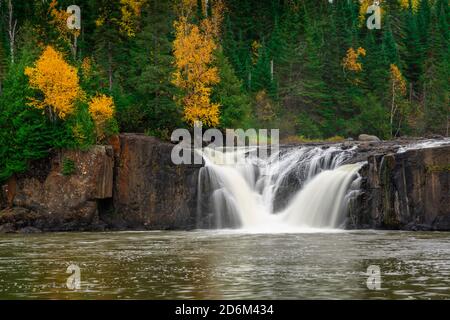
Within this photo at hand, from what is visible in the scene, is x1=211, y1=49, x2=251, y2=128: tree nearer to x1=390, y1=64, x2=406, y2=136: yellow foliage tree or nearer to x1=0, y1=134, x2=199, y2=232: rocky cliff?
x1=0, y1=134, x2=199, y2=232: rocky cliff

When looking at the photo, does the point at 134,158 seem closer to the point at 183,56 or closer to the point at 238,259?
the point at 183,56

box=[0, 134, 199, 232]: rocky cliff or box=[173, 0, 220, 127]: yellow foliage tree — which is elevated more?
box=[173, 0, 220, 127]: yellow foliage tree

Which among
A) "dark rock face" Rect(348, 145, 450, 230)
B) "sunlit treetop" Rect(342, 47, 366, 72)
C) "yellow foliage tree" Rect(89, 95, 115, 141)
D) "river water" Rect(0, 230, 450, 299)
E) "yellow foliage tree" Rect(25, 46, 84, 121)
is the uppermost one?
"sunlit treetop" Rect(342, 47, 366, 72)

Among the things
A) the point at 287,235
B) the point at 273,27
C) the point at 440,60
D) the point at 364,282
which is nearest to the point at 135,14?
the point at 273,27

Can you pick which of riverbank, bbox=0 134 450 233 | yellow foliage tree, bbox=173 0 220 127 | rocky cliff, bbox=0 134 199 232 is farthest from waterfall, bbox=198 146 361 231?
yellow foliage tree, bbox=173 0 220 127

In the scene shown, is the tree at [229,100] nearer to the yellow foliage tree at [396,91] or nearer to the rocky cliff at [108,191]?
the rocky cliff at [108,191]

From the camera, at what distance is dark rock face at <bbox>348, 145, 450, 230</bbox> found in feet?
135

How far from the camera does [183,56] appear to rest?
193 feet

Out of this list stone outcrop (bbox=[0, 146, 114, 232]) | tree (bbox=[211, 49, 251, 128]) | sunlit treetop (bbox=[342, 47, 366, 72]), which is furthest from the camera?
sunlit treetop (bbox=[342, 47, 366, 72])

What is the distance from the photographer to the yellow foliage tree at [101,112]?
49844mm

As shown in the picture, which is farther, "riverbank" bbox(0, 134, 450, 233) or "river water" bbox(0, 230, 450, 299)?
"riverbank" bbox(0, 134, 450, 233)

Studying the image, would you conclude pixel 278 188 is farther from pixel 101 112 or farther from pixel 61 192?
pixel 61 192

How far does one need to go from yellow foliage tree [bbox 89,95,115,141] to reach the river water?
11.5 meters

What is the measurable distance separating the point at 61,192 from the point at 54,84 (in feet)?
22.3
